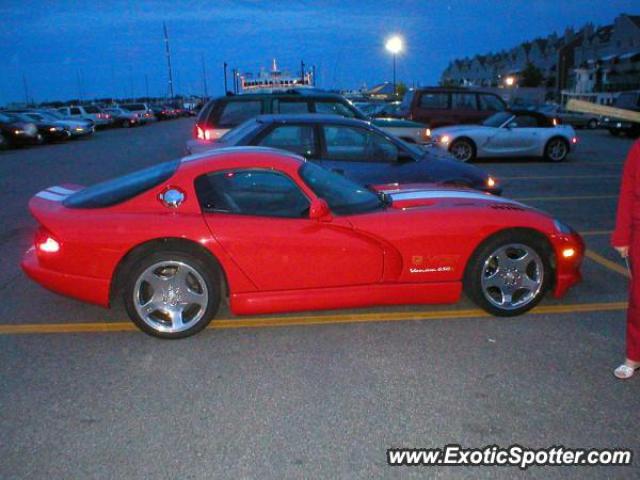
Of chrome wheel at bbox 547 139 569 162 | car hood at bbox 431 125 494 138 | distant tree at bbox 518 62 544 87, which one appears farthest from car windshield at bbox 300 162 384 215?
distant tree at bbox 518 62 544 87

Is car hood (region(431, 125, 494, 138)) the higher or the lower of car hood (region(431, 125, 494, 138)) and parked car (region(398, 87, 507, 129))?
the lower

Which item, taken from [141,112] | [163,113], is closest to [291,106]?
[141,112]

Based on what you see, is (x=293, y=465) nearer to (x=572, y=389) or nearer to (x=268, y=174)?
(x=572, y=389)

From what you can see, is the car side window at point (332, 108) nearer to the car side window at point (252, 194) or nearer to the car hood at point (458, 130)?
the car hood at point (458, 130)

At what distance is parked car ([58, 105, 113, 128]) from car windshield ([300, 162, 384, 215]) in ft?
113

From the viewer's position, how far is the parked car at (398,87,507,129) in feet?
60.3

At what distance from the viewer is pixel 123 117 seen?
4078cm

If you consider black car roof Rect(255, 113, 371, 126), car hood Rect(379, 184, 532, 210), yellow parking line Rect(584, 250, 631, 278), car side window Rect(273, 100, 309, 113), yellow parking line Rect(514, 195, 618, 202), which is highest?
car side window Rect(273, 100, 309, 113)

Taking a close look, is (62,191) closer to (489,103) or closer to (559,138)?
(559,138)

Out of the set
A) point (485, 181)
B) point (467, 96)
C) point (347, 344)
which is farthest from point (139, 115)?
point (347, 344)

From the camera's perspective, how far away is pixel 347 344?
4191mm

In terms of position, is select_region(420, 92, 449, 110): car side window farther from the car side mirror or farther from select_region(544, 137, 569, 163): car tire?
the car side mirror

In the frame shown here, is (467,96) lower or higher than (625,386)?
higher

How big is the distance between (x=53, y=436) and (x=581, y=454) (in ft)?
8.96
